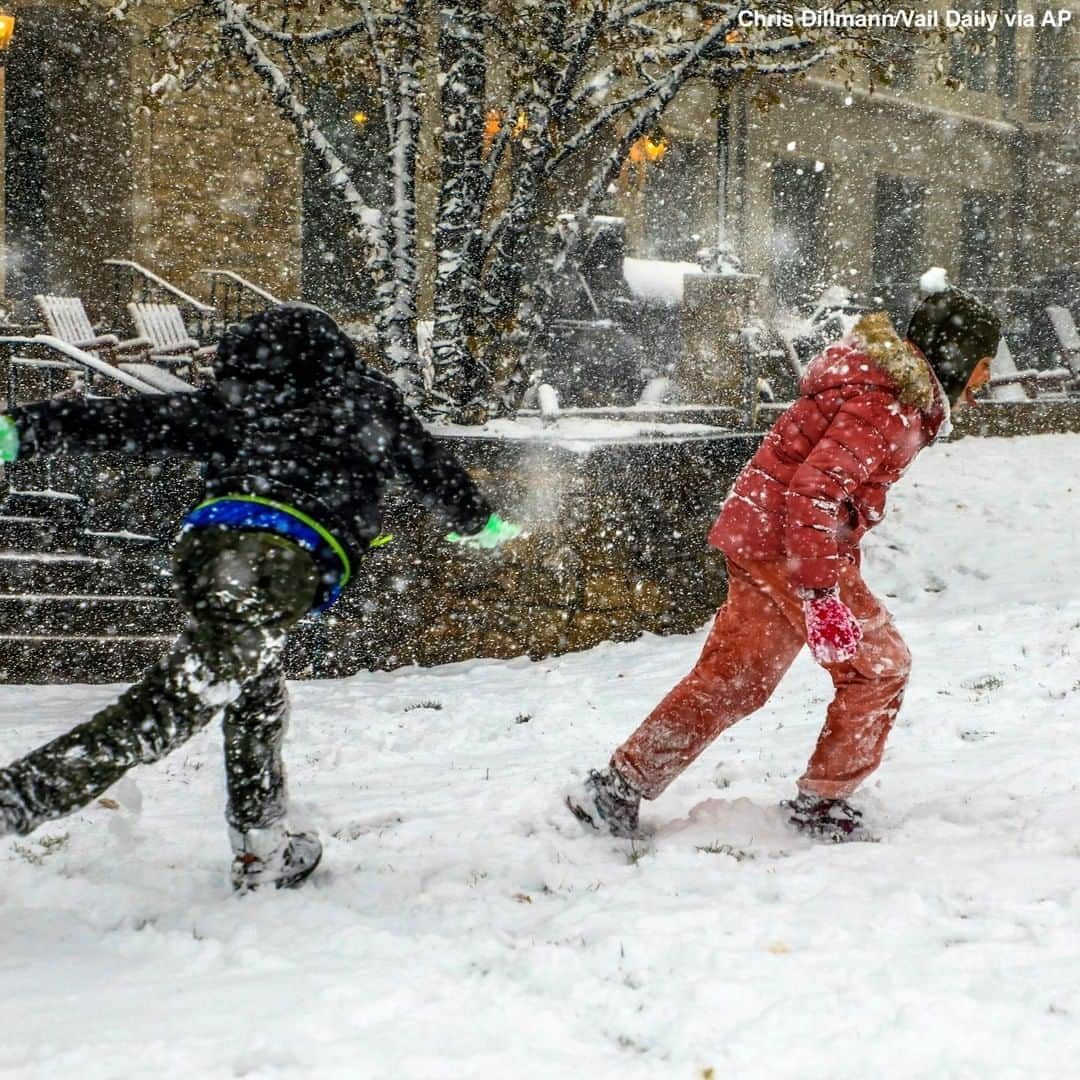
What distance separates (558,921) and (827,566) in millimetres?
1212

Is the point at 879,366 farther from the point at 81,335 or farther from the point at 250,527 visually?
the point at 81,335

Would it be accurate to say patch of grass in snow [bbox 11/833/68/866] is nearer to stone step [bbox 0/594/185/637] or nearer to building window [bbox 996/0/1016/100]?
stone step [bbox 0/594/185/637]

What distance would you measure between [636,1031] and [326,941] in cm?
88

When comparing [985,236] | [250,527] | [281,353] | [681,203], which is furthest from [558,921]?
[985,236]

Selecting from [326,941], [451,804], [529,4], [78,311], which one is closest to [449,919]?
[326,941]

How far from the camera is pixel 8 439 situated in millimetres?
2852

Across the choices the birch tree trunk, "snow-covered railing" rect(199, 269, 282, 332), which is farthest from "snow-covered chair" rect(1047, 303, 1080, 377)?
the birch tree trunk

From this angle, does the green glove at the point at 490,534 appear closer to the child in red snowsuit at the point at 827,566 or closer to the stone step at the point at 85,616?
the child in red snowsuit at the point at 827,566

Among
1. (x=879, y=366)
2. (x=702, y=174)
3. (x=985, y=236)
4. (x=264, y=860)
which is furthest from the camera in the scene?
(x=985, y=236)

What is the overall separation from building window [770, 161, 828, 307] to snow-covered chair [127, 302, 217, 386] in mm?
13238

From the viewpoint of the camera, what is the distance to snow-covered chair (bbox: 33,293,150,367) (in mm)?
11205

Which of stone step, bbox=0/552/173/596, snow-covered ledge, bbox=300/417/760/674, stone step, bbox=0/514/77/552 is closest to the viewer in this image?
stone step, bbox=0/552/173/596

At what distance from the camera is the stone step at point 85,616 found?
22.1 ft

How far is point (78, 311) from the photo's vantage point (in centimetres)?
1223
